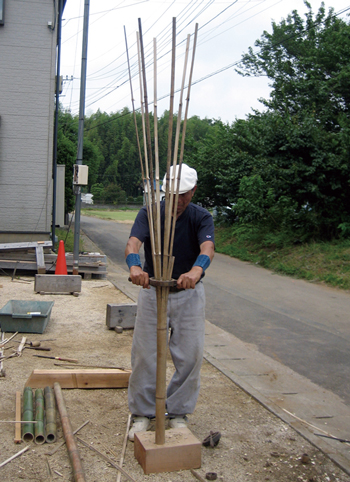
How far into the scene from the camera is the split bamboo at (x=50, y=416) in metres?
3.48

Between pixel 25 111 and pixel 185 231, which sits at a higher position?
pixel 25 111

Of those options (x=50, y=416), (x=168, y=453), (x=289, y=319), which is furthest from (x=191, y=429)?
(x=289, y=319)

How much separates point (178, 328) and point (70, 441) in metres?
1.04

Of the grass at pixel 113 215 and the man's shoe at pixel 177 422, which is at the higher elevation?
the man's shoe at pixel 177 422

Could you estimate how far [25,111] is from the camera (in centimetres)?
1329

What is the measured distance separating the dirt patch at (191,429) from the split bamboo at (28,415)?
2.9 inches

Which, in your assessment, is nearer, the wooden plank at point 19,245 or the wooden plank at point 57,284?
the wooden plank at point 57,284

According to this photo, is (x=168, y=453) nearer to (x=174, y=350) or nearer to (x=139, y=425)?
(x=139, y=425)

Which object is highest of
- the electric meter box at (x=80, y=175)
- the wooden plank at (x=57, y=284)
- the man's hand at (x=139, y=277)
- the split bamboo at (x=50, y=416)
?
the electric meter box at (x=80, y=175)

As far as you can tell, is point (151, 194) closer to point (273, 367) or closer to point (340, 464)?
point (340, 464)

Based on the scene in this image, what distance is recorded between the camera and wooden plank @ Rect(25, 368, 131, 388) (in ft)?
14.5

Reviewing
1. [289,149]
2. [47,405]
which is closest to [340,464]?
[47,405]

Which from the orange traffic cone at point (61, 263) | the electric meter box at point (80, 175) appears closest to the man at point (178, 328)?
the orange traffic cone at point (61, 263)

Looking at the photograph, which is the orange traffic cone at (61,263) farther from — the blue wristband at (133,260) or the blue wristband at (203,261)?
the blue wristband at (203,261)
